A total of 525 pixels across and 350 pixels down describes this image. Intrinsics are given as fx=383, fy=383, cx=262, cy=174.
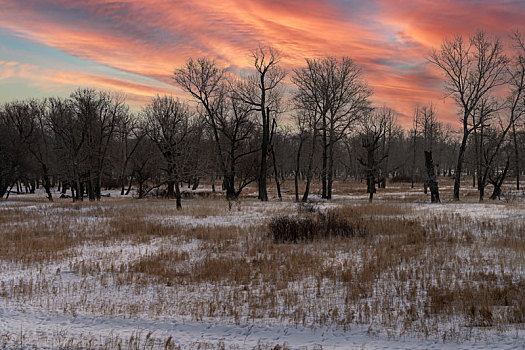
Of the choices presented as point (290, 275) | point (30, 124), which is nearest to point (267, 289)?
point (290, 275)

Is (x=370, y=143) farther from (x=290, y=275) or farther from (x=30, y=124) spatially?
(x=30, y=124)

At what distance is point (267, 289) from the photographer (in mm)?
7941

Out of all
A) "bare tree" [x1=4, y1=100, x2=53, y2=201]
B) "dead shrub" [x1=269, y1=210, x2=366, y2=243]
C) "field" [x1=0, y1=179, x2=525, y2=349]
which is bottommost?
"field" [x1=0, y1=179, x2=525, y2=349]

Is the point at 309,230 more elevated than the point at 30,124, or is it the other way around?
the point at 30,124

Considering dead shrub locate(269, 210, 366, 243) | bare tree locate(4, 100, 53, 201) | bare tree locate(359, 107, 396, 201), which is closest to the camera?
dead shrub locate(269, 210, 366, 243)

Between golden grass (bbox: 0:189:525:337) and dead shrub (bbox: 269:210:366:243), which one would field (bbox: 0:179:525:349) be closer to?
golden grass (bbox: 0:189:525:337)

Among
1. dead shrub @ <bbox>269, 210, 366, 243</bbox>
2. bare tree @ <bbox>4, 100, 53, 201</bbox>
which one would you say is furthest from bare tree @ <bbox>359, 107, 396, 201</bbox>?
bare tree @ <bbox>4, 100, 53, 201</bbox>

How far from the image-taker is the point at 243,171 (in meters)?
45.2

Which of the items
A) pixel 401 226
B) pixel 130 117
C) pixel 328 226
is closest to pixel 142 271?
pixel 328 226

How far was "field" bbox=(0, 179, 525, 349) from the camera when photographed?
5.62 metres

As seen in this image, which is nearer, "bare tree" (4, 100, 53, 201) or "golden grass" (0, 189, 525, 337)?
"golden grass" (0, 189, 525, 337)

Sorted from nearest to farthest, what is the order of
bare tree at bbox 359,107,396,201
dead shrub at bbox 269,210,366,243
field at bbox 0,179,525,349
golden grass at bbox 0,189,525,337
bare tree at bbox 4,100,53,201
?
field at bbox 0,179,525,349 → golden grass at bbox 0,189,525,337 → dead shrub at bbox 269,210,366,243 → bare tree at bbox 359,107,396,201 → bare tree at bbox 4,100,53,201

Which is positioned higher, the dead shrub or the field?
the dead shrub

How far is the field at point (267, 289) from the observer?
5625mm
